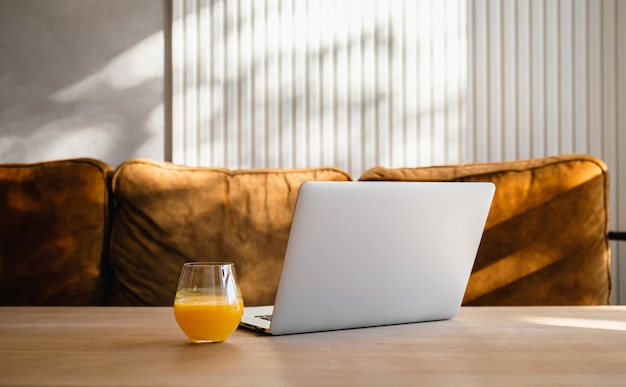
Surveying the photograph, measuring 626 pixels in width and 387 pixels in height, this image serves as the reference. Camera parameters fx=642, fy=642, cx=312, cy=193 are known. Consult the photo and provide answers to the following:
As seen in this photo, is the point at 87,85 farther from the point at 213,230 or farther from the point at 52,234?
the point at 213,230

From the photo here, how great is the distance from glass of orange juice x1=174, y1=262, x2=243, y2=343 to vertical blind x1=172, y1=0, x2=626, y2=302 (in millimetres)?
1795

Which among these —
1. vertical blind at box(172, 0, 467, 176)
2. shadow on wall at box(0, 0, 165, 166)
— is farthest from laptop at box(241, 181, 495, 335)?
shadow on wall at box(0, 0, 165, 166)

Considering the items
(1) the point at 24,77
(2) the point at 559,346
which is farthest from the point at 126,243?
(2) the point at 559,346

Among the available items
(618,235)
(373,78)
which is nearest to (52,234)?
(373,78)

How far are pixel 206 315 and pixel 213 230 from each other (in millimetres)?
1213

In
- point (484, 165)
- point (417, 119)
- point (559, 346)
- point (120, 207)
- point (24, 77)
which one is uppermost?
point (24, 77)

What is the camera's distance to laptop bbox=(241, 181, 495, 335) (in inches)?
33.8

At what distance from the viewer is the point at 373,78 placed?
262cm

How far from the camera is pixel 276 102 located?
2623 millimetres

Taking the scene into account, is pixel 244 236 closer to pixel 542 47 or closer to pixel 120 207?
pixel 120 207

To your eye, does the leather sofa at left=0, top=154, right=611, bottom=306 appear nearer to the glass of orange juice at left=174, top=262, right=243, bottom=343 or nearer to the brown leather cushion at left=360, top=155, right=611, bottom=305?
the brown leather cushion at left=360, top=155, right=611, bottom=305

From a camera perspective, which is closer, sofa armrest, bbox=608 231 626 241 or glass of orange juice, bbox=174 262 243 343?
glass of orange juice, bbox=174 262 243 343

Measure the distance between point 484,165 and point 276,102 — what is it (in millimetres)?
934

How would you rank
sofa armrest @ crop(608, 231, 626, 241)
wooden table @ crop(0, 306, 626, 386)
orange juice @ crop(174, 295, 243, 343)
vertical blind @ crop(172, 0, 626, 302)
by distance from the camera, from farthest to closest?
1. vertical blind @ crop(172, 0, 626, 302)
2. sofa armrest @ crop(608, 231, 626, 241)
3. orange juice @ crop(174, 295, 243, 343)
4. wooden table @ crop(0, 306, 626, 386)
